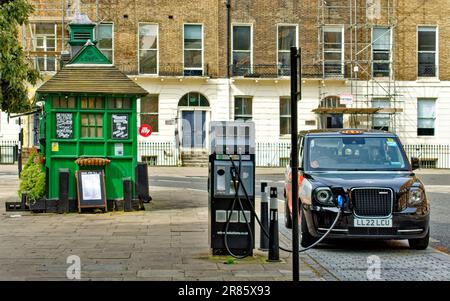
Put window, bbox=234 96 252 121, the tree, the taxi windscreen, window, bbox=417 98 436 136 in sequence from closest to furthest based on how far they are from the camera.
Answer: the taxi windscreen < the tree < window, bbox=234 96 252 121 < window, bbox=417 98 436 136

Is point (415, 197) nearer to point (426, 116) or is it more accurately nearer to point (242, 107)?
point (242, 107)

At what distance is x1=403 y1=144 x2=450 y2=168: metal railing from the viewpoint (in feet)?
139

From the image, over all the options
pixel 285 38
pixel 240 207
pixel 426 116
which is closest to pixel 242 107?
pixel 285 38

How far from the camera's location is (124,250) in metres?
11.2

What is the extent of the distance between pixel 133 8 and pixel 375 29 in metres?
13.0

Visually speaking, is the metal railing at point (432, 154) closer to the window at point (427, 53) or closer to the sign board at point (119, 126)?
the window at point (427, 53)

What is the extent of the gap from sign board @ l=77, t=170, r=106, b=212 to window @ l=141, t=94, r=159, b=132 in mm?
24772

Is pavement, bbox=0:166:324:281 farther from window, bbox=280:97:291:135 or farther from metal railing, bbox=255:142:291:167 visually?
window, bbox=280:97:291:135

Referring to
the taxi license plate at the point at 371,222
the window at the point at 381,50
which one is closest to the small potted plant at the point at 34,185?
the taxi license plate at the point at 371,222

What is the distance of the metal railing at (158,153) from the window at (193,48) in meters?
4.23

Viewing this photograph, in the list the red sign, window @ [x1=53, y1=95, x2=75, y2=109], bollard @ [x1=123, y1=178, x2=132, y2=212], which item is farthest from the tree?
the red sign

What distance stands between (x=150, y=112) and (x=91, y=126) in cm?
2449
